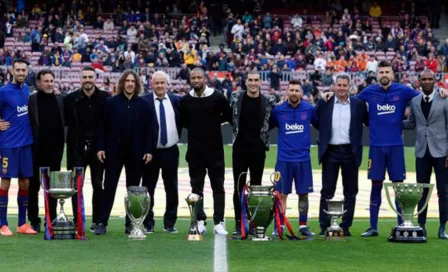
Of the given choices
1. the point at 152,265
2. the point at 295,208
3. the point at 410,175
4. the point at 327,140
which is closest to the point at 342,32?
the point at 410,175

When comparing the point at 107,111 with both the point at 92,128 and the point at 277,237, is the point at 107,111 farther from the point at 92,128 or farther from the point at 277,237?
the point at 277,237

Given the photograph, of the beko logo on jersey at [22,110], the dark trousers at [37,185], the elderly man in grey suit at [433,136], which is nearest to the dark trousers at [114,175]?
the dark trousers at [37,185]

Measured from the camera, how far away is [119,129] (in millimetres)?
15195

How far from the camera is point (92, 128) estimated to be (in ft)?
49.8

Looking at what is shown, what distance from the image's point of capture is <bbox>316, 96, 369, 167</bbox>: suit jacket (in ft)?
49.9

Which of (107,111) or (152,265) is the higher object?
(107,111)

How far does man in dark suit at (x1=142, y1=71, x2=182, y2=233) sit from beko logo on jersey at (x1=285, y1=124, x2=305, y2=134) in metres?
1.39

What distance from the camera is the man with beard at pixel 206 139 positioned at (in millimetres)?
15141

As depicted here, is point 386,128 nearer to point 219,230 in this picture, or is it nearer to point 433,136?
point 433,136

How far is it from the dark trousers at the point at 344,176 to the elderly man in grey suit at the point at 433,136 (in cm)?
84

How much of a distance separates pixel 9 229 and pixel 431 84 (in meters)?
5.67

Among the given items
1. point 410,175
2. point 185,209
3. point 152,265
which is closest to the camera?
point 152,265

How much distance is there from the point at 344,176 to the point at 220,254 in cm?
281

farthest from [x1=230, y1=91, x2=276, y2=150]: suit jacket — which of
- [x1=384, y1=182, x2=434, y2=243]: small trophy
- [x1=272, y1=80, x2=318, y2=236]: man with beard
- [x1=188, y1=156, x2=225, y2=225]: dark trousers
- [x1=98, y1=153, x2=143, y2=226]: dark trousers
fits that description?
[x1=384, y1=182, x2=434, y2=243]: small trophy
